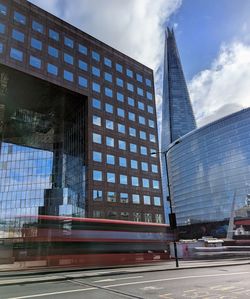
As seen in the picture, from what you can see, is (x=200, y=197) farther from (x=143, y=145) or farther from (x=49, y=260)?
Answer: (x=49, y=260)

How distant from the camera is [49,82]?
5700 centimetres

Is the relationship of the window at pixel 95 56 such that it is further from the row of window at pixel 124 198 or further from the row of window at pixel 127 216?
the row of window at pixel 127 216

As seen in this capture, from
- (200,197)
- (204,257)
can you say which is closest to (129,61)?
(204,257)

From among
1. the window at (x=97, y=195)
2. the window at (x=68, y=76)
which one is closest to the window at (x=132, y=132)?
the window at (x=97, y=195)

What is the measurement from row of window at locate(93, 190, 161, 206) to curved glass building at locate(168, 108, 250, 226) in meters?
52.5

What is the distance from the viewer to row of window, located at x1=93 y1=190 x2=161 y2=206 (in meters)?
59.0

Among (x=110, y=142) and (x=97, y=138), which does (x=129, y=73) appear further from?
(x=97, y=138)

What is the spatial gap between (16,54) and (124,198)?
3446 centimetres

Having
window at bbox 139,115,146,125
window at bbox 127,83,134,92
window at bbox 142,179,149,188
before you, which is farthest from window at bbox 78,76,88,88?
window at bbox 142,179,149,188

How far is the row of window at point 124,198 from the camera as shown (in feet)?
194

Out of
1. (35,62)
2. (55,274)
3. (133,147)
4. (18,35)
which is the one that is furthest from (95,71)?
(55,274)

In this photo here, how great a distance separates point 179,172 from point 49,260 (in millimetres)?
151716

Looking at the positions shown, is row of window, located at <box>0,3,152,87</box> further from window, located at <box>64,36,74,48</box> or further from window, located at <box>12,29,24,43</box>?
window, located at <box>12,29,24,43</box>

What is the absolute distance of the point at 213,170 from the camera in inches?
5763
